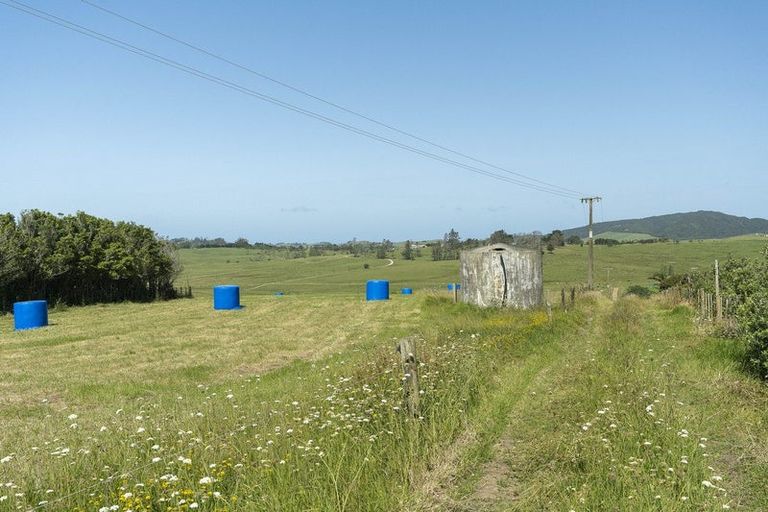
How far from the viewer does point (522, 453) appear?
6781 mm

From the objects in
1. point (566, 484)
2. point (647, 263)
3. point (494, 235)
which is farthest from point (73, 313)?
point (647, 263)

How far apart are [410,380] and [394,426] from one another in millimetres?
856

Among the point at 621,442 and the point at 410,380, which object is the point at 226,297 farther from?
the point at 621,442

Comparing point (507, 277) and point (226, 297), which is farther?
point (226, 297)

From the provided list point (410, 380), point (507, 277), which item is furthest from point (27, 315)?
point (410, 380)

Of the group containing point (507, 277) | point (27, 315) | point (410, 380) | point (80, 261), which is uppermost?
point (80, 261)

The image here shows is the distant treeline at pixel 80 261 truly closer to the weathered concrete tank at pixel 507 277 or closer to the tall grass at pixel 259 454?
the weathered concrete tank at pixel 507 277

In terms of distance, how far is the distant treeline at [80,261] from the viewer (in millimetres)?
32241

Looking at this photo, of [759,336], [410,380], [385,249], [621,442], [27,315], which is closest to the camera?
[621,442]

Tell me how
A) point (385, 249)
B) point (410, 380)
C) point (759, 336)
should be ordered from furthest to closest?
point (385, 249), point (759, 336), point (410, 380)

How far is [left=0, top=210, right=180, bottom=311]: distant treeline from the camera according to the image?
106 feet

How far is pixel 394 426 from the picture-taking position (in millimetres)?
6789

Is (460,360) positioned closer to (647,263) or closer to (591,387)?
(591,387)

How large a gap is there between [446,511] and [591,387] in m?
5.05
